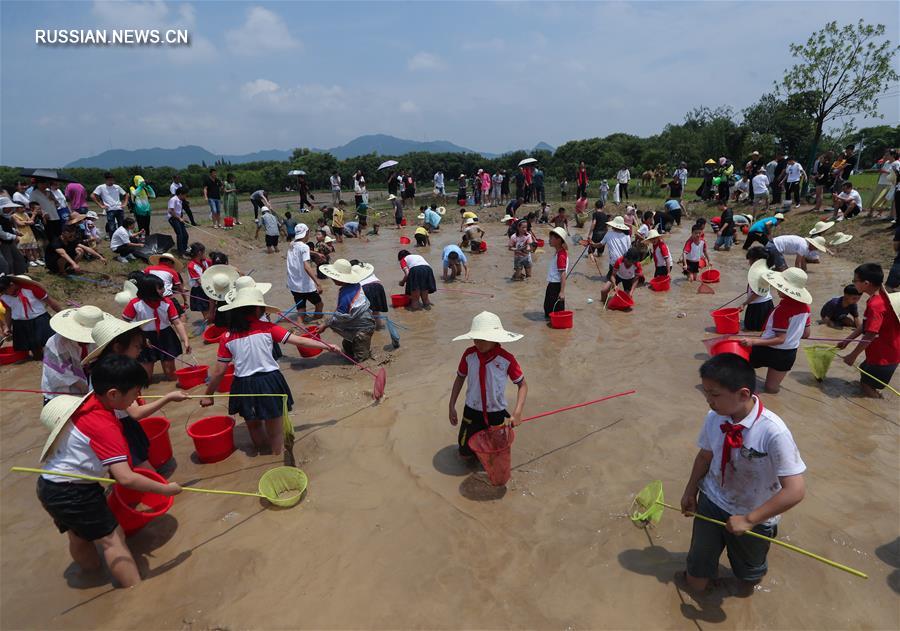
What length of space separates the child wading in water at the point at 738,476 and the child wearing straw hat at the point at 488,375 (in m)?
1.45

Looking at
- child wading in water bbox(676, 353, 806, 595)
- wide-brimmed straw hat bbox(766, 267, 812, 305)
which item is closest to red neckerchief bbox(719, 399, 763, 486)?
child wading in water bbox(676, 353, 806, 595)

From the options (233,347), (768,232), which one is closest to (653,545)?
(233,347)

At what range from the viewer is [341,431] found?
5.39 metres

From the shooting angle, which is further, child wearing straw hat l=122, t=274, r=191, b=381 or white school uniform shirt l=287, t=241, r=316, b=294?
white school uniform shirt l=287, t=241, r=316, b=294

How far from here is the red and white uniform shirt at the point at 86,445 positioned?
3145 millimetres

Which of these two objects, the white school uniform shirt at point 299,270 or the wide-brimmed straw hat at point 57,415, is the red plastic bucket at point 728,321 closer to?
the white school uniform shirt at point 299,270

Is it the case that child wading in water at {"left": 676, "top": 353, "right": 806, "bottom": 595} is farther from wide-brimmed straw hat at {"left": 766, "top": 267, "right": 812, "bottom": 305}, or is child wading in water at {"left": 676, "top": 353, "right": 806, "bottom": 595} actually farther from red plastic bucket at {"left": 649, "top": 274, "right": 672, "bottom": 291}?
red plastic bucket at {"left": 649, "top": 274, "right": 672, "bottom": 291}

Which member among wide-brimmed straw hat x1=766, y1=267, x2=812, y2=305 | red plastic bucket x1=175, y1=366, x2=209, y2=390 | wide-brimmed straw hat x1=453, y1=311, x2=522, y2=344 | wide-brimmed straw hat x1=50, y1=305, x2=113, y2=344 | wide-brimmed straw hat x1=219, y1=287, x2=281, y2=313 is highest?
wide-brimmed straw hat x1=766, y1=267, x2=812, y2=305

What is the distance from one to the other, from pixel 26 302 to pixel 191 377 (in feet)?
10.0

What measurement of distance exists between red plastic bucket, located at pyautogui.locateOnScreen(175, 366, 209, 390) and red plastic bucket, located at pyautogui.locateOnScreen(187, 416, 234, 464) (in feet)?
4.76

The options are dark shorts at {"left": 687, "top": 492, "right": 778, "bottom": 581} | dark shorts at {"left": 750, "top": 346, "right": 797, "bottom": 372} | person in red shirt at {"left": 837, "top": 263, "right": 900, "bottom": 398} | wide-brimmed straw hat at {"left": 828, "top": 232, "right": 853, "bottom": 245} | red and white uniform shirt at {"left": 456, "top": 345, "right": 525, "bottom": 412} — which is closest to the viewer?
dark shorts at {"left": 687, "top": 492, "right": 778, "bottom": 581}

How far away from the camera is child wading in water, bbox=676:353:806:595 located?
8.51 ft

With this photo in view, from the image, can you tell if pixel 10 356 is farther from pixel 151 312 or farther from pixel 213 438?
pixel 213 438

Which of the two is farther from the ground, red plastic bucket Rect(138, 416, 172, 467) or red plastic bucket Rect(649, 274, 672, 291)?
red plastic bucket Rect(649, 274, 672, 291)
